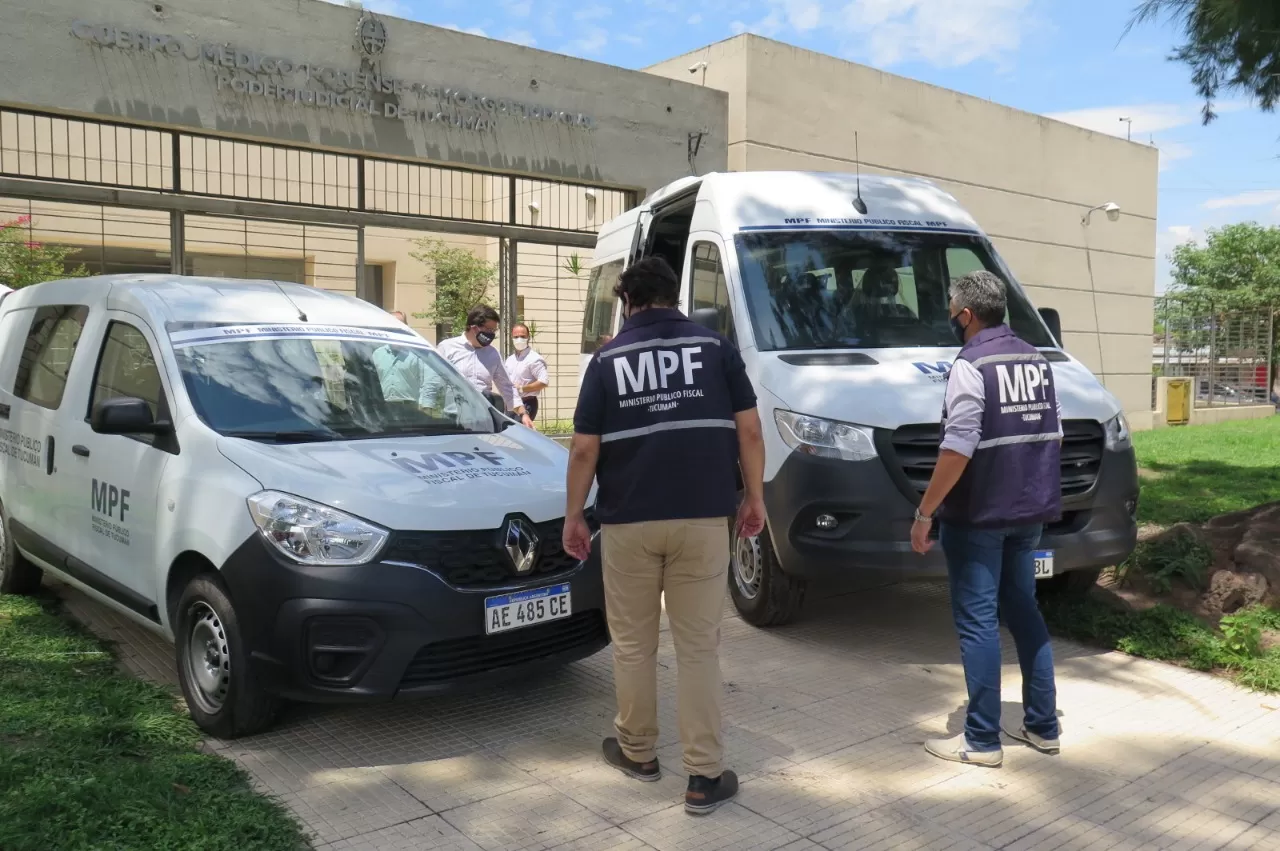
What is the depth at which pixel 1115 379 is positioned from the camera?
2166 centimetres

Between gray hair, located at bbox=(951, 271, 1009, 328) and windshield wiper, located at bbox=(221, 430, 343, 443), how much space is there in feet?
8.99

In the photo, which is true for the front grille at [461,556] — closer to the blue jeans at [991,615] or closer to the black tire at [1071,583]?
the blue jeans at [991,615]

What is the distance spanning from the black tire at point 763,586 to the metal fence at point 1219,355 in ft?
67.5

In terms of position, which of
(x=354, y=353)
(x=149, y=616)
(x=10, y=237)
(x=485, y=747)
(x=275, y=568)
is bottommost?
(x=485, y=747)

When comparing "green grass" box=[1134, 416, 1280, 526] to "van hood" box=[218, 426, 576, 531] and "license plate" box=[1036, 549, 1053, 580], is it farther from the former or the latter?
"van hood" box=[218, 426, 576, 531]

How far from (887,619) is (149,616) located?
4092 mm

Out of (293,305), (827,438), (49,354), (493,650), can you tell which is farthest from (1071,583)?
(49,354)

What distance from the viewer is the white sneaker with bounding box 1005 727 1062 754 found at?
4.49m

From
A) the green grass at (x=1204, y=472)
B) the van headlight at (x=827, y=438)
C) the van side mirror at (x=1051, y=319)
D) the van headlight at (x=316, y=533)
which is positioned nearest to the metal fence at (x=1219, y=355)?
the green grass at (x=1204, y=472)

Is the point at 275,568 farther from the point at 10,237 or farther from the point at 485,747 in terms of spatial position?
the point at 10,237

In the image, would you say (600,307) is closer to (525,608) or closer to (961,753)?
(525,608)

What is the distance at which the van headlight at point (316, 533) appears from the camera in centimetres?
417

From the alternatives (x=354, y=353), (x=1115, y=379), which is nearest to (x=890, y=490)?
(x=354, y=353)

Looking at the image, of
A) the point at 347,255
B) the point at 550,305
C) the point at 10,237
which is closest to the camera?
the point at 10,237
